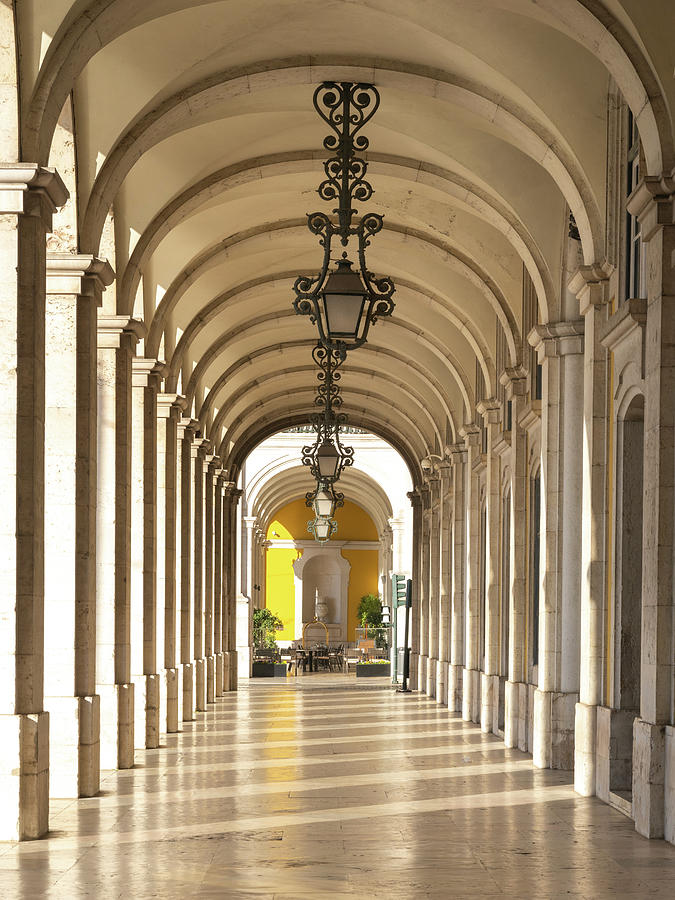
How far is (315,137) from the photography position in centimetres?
1492

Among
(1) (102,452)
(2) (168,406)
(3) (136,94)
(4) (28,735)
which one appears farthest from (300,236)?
(4) (28,735)

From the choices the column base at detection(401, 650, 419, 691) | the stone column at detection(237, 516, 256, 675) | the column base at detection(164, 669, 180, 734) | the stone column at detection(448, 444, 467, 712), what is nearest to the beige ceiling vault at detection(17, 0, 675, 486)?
the stone column at detection(448, 444, 467, 712)

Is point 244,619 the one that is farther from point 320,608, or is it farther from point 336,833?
point 336,833

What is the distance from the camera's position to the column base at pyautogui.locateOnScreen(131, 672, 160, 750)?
52.7 feet

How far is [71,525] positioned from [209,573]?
15680 millimetres

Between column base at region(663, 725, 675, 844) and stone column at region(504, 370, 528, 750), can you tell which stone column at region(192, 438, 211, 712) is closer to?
stone column at region(504, 370, 528, 750)

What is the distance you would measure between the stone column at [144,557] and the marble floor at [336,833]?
620 mm

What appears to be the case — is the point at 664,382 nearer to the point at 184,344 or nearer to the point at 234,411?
the point at 184,344

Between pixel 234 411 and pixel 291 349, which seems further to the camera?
pixel 234 411

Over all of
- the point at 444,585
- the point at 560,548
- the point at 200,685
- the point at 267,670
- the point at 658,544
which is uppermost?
the point at 658,544

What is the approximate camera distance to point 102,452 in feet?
46.3

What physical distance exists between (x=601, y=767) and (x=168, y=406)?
9700 mm

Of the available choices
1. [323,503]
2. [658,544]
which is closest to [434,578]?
[323,503]

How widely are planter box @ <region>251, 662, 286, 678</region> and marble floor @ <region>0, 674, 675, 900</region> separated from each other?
845 inches
